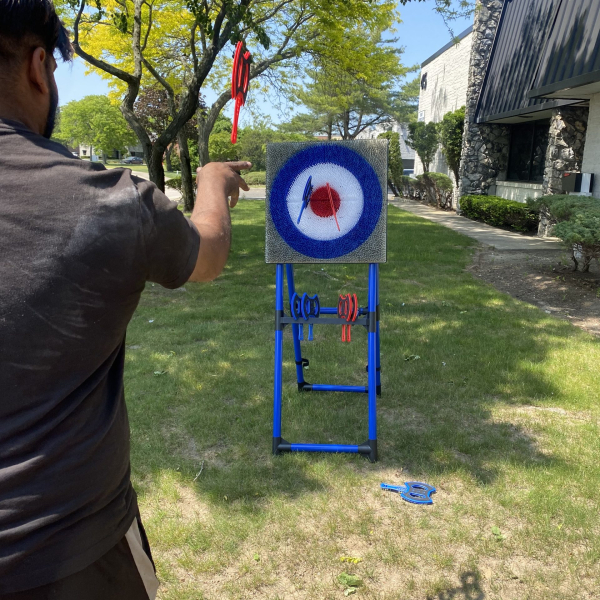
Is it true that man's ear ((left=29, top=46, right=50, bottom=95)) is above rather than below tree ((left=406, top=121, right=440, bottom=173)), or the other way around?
below

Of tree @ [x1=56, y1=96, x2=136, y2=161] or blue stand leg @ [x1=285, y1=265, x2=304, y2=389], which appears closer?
blue stand leg @ [x1=285, y1=265, x2=304, y2=389]

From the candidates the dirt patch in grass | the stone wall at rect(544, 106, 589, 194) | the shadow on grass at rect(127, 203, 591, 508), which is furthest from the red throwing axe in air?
the stone wall at rect(544, 106, 589, 194)

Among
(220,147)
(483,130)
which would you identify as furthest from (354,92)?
(483,130)

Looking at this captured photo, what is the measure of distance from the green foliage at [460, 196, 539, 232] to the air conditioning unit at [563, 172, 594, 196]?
1165mm

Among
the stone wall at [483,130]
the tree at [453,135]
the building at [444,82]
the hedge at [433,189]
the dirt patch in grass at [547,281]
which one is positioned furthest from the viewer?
the hedge at [433,189]

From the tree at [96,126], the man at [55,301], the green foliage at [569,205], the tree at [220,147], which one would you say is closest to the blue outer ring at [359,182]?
the man at [55,301]

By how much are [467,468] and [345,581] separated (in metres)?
1.20

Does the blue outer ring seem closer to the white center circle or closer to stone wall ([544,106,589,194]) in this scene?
the white center circle

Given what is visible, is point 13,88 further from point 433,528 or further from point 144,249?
point 433,528

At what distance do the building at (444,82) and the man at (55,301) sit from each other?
61.5ft

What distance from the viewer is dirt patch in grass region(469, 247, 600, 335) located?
22.0 feet

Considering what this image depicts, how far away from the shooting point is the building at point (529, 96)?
978 cm

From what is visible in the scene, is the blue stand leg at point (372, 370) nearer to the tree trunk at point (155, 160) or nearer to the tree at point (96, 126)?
the tree trunk at point (155, 160)

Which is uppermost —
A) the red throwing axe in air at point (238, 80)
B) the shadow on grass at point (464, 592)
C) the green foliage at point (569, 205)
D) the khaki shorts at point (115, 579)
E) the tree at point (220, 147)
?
the tree at point (220, 147)
